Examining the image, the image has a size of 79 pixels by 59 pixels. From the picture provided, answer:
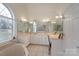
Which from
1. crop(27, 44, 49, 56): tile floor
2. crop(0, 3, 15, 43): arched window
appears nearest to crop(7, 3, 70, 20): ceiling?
crop(0, 3, 15, 43): arched window

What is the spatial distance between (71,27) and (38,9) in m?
0.46

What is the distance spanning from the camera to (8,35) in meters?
1.48

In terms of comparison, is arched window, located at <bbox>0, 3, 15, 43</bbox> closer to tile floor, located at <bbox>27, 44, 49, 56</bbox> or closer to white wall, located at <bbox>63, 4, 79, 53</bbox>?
tile floor, located at <bbox>27, 44, 49, 56</bbox>

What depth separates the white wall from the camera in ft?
Answer: 4.78

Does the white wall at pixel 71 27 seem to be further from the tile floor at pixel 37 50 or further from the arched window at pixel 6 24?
the arched window at pixel 6 24

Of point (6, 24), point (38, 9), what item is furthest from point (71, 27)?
point (6, 24)

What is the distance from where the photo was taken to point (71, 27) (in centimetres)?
150

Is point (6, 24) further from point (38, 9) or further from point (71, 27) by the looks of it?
point (71, 27)

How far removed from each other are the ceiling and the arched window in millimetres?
64

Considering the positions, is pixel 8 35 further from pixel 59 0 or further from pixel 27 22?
pixel 59 0

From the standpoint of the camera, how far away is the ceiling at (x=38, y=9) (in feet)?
4.77

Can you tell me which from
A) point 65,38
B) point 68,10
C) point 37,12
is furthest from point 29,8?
point 65,38

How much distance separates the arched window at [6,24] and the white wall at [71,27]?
646 millimetres

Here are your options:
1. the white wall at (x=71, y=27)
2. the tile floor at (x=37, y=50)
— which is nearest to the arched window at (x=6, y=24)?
the tile floor at (x=37, y=50)
